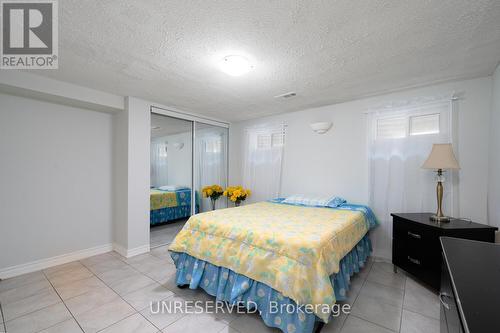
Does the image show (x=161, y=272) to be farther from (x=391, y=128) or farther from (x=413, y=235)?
(x=391, y=128)

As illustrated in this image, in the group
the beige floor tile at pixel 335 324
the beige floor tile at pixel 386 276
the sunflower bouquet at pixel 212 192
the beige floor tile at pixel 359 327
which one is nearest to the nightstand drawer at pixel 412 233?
the beige floor tile at pixel 386 276

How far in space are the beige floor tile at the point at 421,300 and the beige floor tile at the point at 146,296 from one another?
2.32 meters

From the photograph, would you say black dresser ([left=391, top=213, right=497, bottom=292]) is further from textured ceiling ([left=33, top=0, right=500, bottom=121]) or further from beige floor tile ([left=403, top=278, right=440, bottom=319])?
textured ceiling ([left=33, top=0, right=500, bottom=121])

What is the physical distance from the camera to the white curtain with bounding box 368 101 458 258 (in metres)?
2.45

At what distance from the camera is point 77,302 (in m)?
1.95

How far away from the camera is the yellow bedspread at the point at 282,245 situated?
1421mm

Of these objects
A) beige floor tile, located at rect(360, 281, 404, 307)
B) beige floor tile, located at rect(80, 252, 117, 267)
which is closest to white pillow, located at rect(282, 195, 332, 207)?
beige floor tile, located at rect(360, 281, 404, 307)

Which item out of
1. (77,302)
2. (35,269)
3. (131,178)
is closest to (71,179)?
(131,178)

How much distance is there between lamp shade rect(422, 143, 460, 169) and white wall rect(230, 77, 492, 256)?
0.41 metres

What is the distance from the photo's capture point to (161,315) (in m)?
1.77

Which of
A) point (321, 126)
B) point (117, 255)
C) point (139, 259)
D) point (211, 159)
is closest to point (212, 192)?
point (211, 159)

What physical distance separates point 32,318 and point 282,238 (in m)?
2.23

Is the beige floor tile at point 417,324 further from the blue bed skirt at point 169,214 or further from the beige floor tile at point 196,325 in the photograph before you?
the blue bed skirt at point 169,214

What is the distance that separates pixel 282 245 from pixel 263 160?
2606 millimetres
